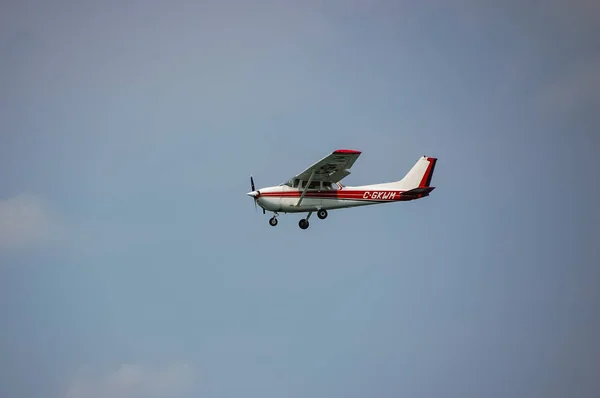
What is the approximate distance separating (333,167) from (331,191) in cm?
195

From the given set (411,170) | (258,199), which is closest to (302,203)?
(258,199)

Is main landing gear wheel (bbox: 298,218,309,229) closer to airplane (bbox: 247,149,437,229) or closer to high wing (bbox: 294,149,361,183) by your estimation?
airplane (bbox: 247,149,437,229)

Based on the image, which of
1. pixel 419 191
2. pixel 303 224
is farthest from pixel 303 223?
pixel 419 191

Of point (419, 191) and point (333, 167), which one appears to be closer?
point (333, 167)

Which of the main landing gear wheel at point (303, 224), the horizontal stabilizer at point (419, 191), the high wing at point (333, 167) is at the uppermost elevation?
the high wing at point (333, 167)

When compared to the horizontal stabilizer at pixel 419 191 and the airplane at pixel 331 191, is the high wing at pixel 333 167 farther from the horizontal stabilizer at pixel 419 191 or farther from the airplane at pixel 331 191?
the horizontal stabilizer at pixel 419 191

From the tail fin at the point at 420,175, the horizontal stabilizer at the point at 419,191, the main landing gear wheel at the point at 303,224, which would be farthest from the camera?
the tail fin at the point at 420,175

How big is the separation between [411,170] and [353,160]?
18.4ft

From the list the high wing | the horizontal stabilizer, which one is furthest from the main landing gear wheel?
the horizontal stabilizer

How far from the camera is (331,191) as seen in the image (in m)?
40.8

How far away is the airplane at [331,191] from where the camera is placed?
39.2 meters

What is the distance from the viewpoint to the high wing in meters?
37.9

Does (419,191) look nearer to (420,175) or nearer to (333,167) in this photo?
(420,175)

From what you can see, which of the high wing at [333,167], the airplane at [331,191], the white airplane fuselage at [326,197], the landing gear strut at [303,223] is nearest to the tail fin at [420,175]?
the airplane at [331,191]
